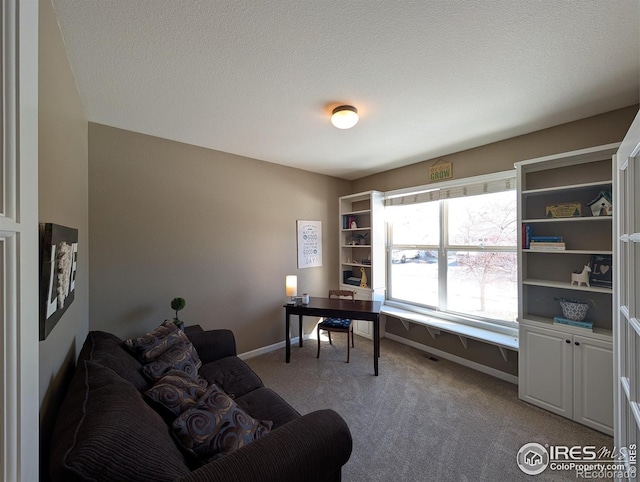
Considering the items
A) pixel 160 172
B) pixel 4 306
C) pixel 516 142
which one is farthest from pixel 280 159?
pixel 4 306

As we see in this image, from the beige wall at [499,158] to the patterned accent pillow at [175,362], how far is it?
114 inches

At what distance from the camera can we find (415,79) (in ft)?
5.85

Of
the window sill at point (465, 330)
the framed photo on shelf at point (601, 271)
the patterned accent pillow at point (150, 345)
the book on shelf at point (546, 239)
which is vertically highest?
the book on shelf at point (546, 239)

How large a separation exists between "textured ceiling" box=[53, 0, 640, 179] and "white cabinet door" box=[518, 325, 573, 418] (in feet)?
6.47

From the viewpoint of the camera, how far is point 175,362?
6.23ft

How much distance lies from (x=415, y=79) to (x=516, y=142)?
67.5 inches

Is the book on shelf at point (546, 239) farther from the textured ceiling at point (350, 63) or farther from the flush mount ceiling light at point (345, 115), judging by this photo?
the flush mount ceiling light at point (345, 115)

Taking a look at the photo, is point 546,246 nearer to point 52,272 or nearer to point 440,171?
point 440,171

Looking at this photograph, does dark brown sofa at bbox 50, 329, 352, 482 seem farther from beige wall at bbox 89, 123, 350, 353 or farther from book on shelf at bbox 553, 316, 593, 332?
book on shelf at bbox 553, 316, 593, 332

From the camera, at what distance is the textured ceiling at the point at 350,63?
129cm

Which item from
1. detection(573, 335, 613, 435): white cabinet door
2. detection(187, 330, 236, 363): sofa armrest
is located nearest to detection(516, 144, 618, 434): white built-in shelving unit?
detection(573, 335, 613, 435): white cabinet door

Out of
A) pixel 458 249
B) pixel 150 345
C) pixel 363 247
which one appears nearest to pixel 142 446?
pixel 150 345

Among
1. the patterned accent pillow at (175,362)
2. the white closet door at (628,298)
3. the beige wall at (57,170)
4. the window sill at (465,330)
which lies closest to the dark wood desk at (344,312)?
the window sill at (465,330)

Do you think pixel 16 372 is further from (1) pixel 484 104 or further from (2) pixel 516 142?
(2) pixel 516 142
